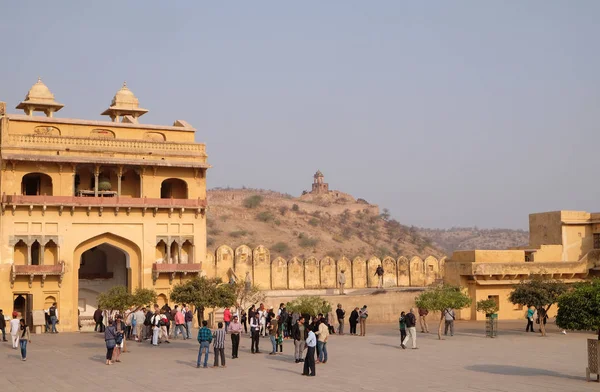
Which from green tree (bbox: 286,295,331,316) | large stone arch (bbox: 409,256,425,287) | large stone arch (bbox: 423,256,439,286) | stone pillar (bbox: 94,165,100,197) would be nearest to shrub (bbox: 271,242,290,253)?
large stone arch (bbox: 423,256,439,286)

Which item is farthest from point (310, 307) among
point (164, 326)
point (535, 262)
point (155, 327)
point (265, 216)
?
point (265, 216)

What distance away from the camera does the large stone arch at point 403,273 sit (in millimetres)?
44188

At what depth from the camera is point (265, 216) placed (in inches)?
3231

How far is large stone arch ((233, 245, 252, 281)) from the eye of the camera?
130 ft

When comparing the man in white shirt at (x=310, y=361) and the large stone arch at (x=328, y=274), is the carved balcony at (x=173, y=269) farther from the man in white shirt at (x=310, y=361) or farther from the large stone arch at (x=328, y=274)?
the man in white shirt at (x=310, y=361)

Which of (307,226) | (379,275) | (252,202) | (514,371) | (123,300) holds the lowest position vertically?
(514,371)

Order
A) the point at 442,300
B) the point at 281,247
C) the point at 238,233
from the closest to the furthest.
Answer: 1. the point at 442,300
2. the point at 281,247
3. the point at 238,233

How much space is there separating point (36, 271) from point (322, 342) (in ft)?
53.8

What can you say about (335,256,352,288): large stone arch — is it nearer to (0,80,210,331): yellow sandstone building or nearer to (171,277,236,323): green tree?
(0,80,210,331): yellow sandstone building

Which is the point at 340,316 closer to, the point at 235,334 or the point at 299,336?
the point at 235,334

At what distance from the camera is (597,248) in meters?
41.1

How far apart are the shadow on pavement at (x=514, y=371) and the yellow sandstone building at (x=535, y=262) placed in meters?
17.8

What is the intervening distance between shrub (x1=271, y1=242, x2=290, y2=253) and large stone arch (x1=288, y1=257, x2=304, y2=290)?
106ft

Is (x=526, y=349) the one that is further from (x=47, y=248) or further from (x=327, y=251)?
(x=327, y=251)
